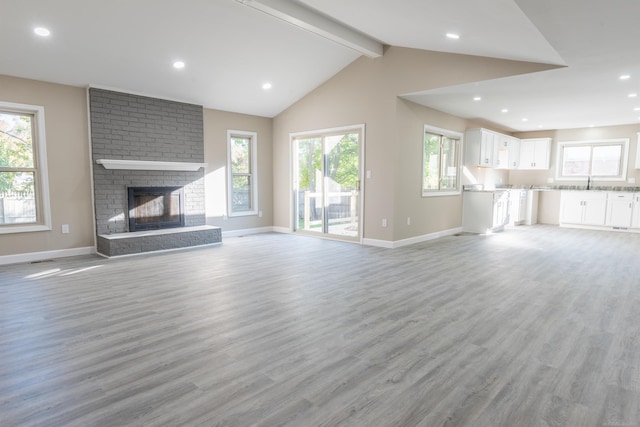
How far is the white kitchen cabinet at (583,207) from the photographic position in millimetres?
8219

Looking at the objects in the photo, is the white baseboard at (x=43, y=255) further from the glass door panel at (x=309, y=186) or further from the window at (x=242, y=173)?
the glass door panel at (x=309, y=186)

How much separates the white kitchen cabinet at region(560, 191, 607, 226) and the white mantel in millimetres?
8366

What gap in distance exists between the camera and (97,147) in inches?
215

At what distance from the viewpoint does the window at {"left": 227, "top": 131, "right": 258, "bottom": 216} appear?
24.2 ft

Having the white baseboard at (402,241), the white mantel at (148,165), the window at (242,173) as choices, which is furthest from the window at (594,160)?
the white mantel at (148,165)

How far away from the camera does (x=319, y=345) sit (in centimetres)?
254

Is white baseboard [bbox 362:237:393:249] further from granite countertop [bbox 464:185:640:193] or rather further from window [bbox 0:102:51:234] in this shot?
window [bbox 0:102:51:234]

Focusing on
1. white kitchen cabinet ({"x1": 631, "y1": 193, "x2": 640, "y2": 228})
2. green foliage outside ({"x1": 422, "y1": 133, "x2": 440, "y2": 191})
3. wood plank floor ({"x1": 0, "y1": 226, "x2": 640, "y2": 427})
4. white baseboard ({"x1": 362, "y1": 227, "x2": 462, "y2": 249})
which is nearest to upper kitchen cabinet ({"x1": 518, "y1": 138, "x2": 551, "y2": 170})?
white kitchen cabinet ({"x1": 631, "y1": 193, "x2": 640, "y2": 228})

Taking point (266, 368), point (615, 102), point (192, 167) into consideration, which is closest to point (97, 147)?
point (192, 167)

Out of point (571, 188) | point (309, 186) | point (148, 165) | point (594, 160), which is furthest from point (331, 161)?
point (594, 160)

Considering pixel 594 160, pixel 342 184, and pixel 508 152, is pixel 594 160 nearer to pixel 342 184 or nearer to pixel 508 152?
pixel 508 152

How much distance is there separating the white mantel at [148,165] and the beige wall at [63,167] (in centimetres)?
35

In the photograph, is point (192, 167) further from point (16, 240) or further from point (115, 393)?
point (115, 393)

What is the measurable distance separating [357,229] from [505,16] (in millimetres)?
4066
